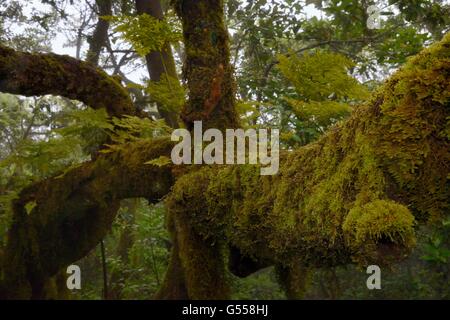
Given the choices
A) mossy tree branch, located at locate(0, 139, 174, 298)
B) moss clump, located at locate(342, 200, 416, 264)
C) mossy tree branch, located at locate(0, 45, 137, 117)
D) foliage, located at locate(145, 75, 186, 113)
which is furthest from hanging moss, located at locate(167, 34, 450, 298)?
mossy tree branch, located at locate(0, 45, 137, 117)

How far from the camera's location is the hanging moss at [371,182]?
5.41 ft

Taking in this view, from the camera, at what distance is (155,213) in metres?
8.84

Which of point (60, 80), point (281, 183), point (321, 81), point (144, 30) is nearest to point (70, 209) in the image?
point (60, 80)

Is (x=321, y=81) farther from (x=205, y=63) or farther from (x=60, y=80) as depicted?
(x=60, y=80)

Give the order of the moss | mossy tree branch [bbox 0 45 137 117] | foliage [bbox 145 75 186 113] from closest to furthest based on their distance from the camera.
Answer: the moss → mossy tree branch [bbox 0 45 137 117] → foliage [bbox 145 75 186 113]

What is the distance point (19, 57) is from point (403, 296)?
1010 centimetres

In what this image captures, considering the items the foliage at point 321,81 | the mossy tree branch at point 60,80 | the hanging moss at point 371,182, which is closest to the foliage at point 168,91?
the mossy tree branch at point 60,80

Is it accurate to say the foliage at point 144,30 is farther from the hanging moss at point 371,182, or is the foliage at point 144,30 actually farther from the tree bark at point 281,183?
the hanging moss at point 371,182

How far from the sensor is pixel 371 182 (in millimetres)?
1776

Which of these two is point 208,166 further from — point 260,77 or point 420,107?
→ point 260,77

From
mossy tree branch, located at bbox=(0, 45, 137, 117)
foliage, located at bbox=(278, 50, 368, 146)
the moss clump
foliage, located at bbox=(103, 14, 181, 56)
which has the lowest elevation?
the moss clump

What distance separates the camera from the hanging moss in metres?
1.65

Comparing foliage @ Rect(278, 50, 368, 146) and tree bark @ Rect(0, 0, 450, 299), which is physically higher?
foliage @ Rect(278, 50, 368, 146)

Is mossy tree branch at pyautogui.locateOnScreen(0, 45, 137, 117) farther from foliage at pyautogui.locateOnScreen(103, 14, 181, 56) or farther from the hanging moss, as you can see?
the hanging moss
